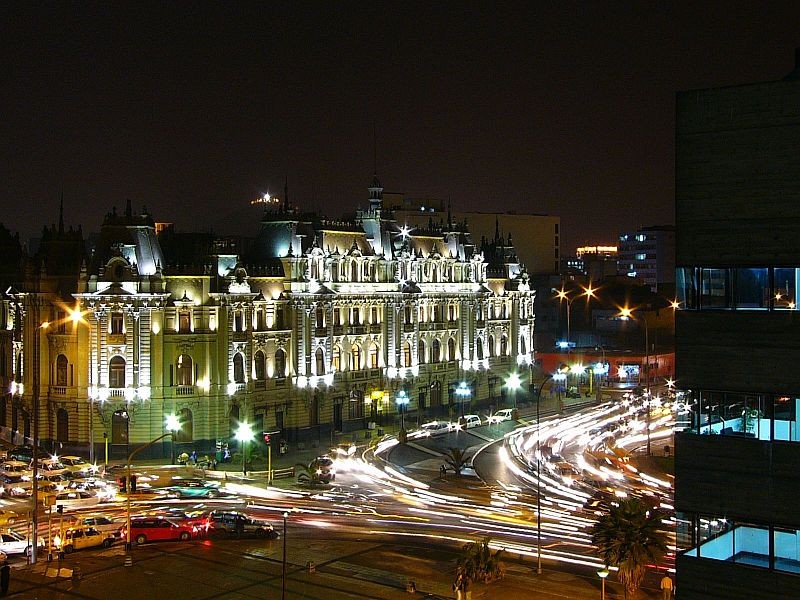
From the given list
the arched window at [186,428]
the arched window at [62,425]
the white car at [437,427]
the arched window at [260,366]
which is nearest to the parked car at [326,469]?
the arched window at [186,428]

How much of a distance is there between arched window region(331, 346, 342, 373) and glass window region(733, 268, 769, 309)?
70666 millimetres

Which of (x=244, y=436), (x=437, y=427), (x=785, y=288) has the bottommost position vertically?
(x=437, y=427)

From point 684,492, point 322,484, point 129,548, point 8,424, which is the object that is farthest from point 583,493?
point 8,424

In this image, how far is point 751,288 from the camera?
42062 millimetres

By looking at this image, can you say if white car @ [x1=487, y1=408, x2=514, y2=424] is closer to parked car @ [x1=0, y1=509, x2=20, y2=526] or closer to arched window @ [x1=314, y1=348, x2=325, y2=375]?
arched window @ [x1=314, y1=348, x2=325, y2=375]

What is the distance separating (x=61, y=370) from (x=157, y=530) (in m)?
32.8

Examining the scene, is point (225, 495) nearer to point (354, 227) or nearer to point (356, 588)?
point (356, 588)

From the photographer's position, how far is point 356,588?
188 ft

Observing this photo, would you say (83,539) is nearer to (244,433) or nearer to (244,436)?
(244,436)

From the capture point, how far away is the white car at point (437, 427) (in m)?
112

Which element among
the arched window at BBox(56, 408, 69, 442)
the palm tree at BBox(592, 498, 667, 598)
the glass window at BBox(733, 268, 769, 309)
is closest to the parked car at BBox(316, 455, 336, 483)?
the arched window at BBox(56, 408, 69, 442)

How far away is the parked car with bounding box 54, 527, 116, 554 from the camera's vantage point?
211 ft

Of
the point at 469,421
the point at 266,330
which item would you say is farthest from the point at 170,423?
the point at 469,421

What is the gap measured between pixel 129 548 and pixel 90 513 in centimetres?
1116
